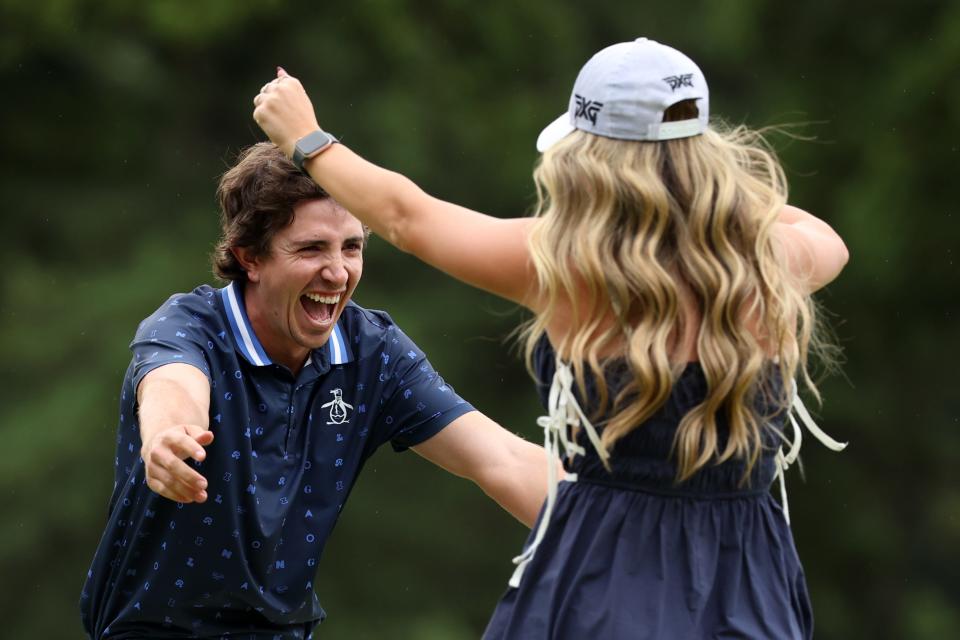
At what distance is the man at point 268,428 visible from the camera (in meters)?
3.86

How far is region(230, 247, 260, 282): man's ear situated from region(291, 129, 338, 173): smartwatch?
1.18m

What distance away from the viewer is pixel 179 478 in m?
3.12

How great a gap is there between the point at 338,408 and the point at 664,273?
1.50 metres

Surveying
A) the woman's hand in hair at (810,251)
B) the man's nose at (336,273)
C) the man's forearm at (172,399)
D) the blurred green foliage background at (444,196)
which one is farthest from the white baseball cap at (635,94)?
the blurred green foliage background at (444,196)

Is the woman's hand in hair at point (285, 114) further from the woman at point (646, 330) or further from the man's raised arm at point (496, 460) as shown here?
the man's raised arm at point (496, 460)

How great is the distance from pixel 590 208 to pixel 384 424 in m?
1.53

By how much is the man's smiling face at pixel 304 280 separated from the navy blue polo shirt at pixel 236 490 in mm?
51

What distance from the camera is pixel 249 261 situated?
414 centimetres

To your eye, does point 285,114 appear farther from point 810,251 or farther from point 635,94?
point 810,251

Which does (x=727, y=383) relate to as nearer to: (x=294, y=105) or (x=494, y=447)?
(x=294, y=105)

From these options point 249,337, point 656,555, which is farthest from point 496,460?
point 656,555

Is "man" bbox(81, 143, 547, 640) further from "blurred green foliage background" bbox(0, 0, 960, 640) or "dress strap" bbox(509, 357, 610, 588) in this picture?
"blurred green foliage background" bbox(0, 0, 960, 640)

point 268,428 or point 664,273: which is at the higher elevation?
point 664,273

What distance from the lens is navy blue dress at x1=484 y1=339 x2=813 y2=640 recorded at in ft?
9.23
